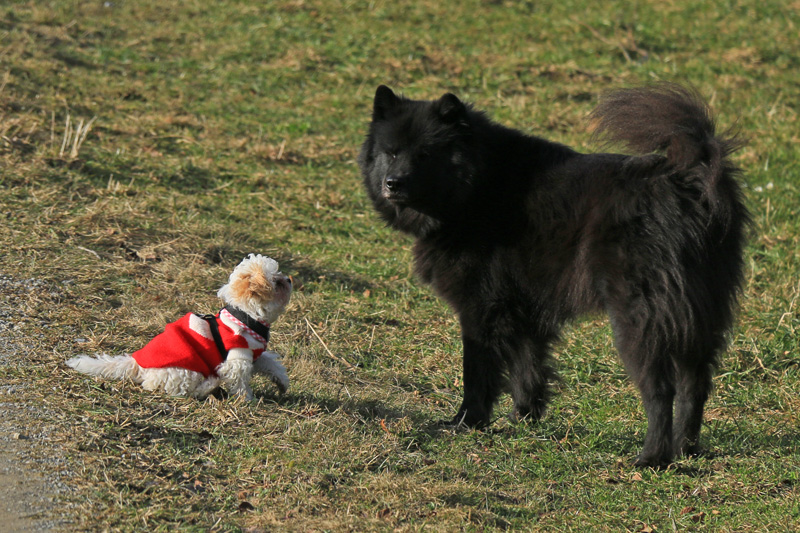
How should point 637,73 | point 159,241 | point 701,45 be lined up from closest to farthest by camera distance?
point 159,241, point 637,73, point 701,45

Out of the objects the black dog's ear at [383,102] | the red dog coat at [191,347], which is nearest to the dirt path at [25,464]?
the red dog coat at [191,347]

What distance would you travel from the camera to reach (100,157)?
328 inches

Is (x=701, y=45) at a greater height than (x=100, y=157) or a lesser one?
greater

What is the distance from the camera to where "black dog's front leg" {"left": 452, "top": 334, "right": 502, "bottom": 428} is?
16.6 ft

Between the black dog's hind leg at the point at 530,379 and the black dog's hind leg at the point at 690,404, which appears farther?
the black dog's hind leg at the point at 530,379

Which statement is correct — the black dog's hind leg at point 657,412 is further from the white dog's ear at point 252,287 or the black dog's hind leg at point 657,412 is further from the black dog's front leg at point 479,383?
the white dog's ear at point 252,287

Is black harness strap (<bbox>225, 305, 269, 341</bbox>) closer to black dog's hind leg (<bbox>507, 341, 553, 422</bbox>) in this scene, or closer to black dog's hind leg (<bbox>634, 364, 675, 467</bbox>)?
black dog's hind leg (<bbox>507, 341, 553, 422</bbox>)

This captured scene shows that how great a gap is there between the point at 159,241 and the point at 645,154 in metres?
4.09

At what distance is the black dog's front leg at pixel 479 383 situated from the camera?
5.06 metres

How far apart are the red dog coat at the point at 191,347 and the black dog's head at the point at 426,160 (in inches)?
51.5

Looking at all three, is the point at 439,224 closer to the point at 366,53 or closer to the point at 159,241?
the point at 159,241

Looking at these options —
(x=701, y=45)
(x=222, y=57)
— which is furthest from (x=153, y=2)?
(x=701, y=45)

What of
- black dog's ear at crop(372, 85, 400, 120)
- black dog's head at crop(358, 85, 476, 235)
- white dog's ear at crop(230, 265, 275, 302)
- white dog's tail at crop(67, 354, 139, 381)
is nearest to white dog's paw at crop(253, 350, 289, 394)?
white dog's ear at crop(230, 265, 275, 302)

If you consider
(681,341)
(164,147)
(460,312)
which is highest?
(681,341)
